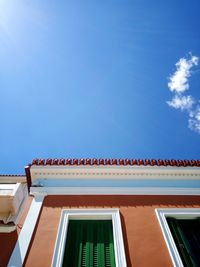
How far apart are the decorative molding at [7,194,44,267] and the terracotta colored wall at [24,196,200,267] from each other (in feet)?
0.36

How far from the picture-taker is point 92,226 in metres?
5.98

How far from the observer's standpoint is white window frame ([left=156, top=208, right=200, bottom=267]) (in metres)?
5.14

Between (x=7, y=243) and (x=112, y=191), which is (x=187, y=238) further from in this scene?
(x=7, y=243)

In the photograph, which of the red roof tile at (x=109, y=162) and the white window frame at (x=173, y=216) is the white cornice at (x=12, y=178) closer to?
the red roof tile at (x=109, y=162)

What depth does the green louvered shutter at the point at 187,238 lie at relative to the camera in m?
5.10

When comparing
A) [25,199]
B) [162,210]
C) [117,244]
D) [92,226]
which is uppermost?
[25,199]

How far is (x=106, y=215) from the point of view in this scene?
6.14 m

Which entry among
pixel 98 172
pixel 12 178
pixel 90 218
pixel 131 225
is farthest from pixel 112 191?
pixel 12 178

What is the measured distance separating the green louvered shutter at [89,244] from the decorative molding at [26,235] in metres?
0.86

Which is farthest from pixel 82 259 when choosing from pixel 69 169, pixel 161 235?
pixel 69 169

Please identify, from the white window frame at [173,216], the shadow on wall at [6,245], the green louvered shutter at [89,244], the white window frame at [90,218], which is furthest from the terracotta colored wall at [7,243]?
the white window frame at [173,216]

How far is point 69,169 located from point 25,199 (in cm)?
160

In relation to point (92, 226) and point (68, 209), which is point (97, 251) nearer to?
point (92, 226)

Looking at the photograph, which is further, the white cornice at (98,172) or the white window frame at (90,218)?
the white cornice at (98,172)
